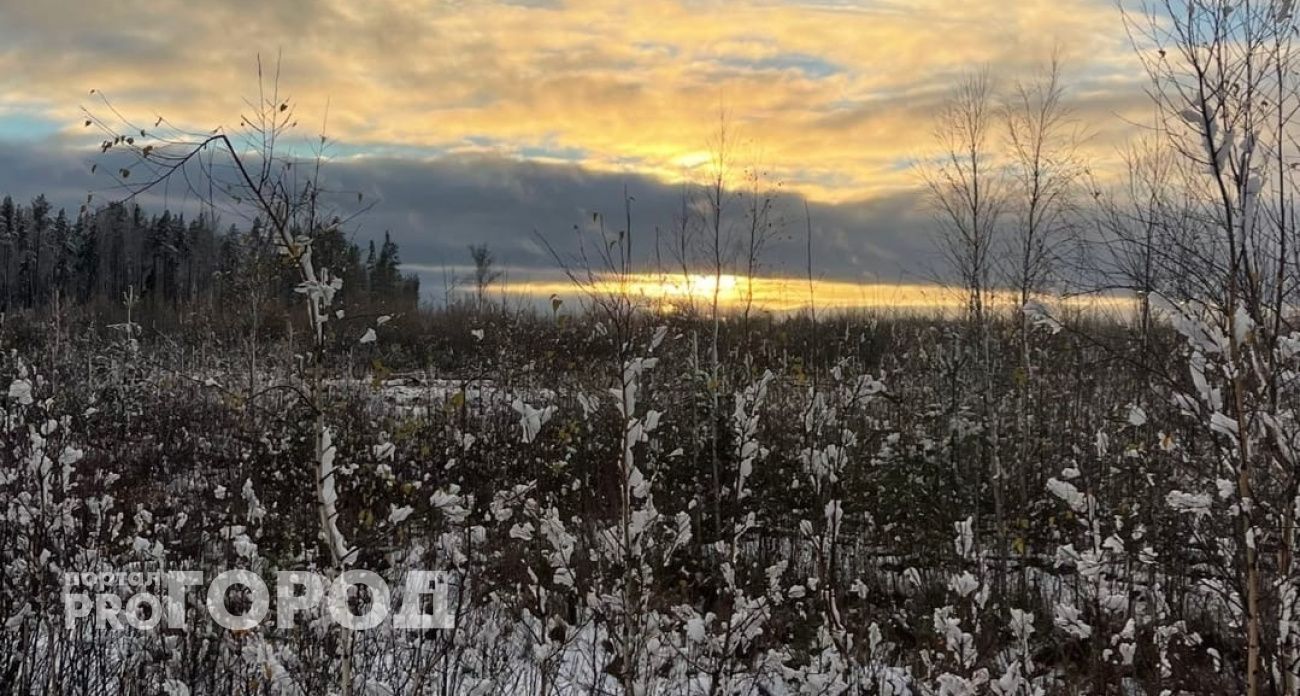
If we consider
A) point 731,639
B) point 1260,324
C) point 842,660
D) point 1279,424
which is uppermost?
point 1260,324

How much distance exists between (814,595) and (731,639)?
98.6 inches

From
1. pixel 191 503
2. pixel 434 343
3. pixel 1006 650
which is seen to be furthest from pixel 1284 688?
pixel 434 343

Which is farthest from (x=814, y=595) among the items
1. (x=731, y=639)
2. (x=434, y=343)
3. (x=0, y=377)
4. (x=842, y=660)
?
(x=434, y=343)

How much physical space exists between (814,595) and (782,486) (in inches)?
101

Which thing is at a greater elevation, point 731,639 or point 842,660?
point 731,639

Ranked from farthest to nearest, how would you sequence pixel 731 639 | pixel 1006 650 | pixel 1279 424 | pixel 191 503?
pixel 191 503 < pixel 1006 650 < pixel 731 639 < pixel 1279 424

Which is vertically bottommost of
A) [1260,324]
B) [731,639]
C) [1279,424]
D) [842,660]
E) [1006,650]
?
[1006,650]

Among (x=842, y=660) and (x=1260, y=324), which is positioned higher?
(x=1260, y=324)

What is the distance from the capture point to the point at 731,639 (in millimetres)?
3701

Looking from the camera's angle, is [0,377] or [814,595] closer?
[814,595]

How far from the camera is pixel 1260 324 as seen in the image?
10.1 feet

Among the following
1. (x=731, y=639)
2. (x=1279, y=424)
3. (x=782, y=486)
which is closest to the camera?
(x=1279, y=424)

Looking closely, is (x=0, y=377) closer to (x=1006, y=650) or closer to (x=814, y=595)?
(x=814, y=595)

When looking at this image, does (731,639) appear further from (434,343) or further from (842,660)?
(434,343)
